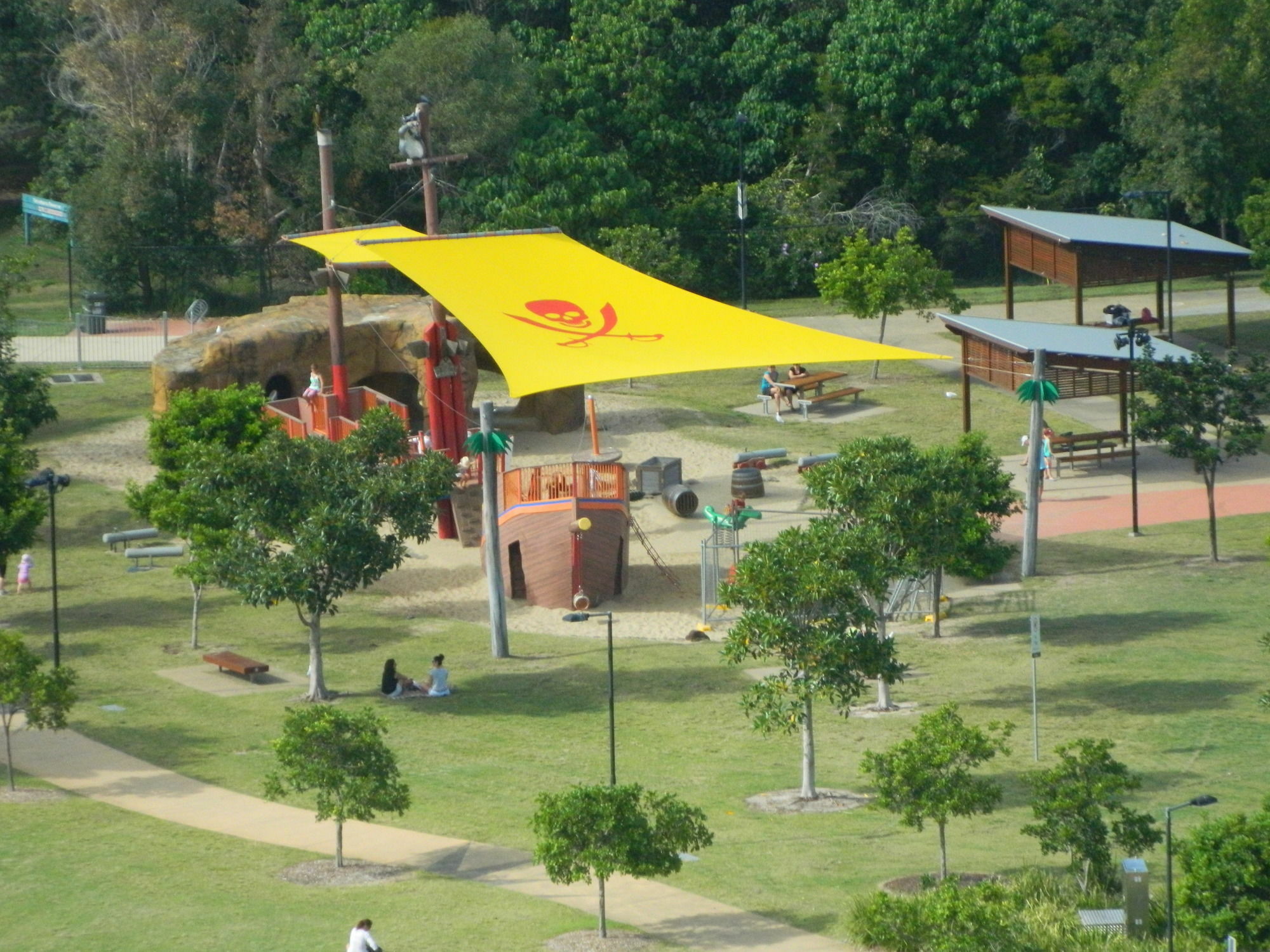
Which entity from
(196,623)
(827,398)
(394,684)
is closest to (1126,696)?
(394,684)

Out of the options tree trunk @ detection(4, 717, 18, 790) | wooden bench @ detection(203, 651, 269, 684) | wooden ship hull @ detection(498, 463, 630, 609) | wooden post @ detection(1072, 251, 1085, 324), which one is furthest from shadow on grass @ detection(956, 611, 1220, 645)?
wooden post @ detection(1072, 251, 1085, 324)

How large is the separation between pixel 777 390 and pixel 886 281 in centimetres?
573

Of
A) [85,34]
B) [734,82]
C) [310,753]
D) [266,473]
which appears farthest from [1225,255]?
[85,34]

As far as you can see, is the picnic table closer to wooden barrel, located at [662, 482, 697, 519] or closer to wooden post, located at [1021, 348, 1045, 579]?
wooden barrel, located at [662, 482, 697, 519]

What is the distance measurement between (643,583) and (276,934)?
18359 mm

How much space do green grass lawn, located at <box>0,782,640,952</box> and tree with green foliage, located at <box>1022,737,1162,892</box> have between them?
17.2ft

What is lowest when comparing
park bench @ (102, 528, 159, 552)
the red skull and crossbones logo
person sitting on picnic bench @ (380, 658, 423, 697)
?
person sitting on picnic bench @ (380, 658, 423, 697)

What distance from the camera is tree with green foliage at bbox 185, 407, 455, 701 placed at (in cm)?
3034

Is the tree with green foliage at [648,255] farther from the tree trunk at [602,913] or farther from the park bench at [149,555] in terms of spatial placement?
the tree trunk at [602,913]

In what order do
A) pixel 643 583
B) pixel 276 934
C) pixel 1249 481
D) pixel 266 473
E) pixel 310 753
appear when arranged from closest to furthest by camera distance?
1. pixel 276 934
2. pixel 310 753
3. pixel 266 473
4. pixel 643 583
5. pixel 1249 481

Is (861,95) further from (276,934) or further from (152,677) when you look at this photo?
(276,934)

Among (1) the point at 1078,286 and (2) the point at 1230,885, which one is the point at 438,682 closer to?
(2) the point at 1230,885

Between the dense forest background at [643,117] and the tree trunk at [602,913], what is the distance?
131 feet

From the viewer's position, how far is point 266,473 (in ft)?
101
